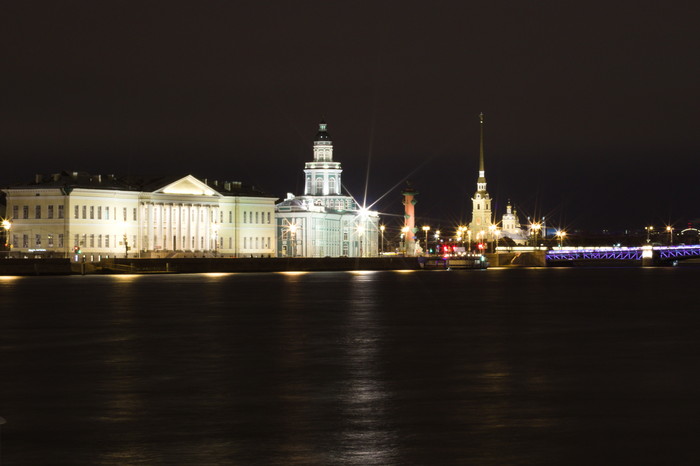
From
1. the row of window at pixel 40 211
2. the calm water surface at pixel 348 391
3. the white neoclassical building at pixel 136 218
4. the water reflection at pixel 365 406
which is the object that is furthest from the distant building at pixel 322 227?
the water reflection at pixel 365 406

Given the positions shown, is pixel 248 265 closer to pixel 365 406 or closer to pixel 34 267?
pixel 34 267

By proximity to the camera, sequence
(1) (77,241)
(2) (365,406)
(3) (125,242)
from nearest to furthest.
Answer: (2) (365,406) < (1) (77,241) < (3) (125,242)

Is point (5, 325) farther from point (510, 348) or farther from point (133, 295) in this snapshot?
point (133, 295)

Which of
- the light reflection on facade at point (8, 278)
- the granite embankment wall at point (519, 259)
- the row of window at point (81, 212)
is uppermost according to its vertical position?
the row of window at point (81, 212)

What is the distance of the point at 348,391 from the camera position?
66.4ft

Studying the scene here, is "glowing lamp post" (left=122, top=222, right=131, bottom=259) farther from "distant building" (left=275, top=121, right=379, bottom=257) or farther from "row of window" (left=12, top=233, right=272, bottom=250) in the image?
"distant building" (left=275, top=121, right=379, bottom=257)

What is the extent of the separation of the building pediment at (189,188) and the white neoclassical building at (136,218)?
4.6 inches

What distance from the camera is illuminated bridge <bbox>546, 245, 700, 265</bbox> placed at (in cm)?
16791

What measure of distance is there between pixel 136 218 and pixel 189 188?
9333 mm

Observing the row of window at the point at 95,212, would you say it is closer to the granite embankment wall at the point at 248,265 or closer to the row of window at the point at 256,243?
the granite embankment wall at the point at 248,265

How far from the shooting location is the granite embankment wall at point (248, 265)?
121006 millimetres

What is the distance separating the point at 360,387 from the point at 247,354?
660 centimetres

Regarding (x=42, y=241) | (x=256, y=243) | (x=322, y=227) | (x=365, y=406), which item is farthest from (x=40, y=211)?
(x=365, y=406)

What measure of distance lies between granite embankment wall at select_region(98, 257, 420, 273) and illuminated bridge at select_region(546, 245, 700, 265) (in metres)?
33.9
